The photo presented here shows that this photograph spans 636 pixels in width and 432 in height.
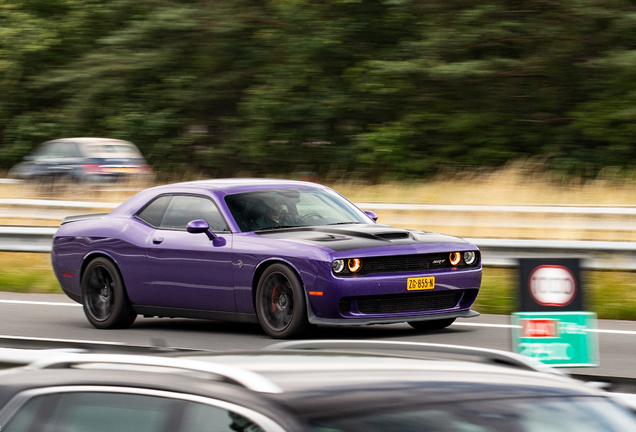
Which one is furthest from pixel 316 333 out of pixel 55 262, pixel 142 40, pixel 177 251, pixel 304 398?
pixel 142 40

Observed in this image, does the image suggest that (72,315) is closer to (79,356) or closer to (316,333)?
(316,333)

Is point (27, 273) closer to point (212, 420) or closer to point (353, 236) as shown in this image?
point (353, 236)

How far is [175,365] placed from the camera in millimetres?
2887

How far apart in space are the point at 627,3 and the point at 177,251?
729 inches

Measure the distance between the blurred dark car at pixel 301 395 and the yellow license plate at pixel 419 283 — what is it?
A: 5.71 meters

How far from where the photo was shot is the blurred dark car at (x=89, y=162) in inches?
1057

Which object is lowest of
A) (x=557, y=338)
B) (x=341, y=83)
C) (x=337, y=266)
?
(x=557, y=338)

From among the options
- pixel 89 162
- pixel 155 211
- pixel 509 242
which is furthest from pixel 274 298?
pixel 89 162

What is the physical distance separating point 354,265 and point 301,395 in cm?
634

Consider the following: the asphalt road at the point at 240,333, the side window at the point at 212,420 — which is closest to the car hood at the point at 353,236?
the asphalt road at the point at 240,333

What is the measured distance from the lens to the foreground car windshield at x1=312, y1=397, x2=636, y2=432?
2.45 metres

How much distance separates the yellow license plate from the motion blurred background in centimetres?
1101

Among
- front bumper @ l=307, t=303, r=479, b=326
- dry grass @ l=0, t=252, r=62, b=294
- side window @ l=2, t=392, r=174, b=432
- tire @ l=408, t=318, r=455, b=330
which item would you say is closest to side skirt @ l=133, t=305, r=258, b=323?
front bumper @ l=307, t=303, r=479, b=326

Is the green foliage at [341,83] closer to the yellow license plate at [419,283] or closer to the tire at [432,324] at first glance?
the tire at [432,324]
